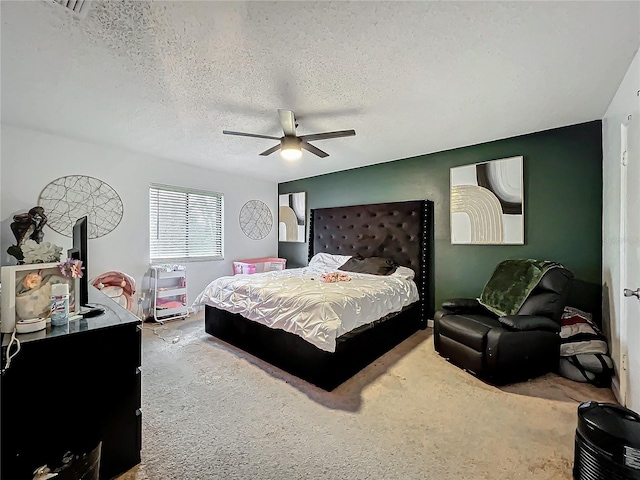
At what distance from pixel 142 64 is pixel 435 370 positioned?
3.47m

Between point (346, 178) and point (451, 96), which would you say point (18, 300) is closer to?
point (451, 96)

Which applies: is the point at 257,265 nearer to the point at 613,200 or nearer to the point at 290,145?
the point at 290,145

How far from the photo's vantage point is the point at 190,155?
13.3 ft

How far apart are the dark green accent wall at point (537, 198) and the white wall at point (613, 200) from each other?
13cm

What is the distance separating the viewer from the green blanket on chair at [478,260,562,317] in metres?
2.69

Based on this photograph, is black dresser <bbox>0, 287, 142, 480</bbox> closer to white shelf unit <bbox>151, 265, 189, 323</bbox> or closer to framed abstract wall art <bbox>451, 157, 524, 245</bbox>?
white shelf unit <bbox>151, 265, 189, 323</bbox>

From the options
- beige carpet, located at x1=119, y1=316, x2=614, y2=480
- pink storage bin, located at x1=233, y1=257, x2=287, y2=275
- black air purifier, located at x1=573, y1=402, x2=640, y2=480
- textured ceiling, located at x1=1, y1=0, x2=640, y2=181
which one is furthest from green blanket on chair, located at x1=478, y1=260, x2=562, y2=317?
pink storage bin, located at x1=233, y1=257, x2=287, y2=275

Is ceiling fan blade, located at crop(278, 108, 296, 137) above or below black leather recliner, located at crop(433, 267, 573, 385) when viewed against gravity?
above

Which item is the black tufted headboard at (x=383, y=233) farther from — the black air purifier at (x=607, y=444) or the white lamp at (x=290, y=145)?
the black air purifier at (x=607, y=444)

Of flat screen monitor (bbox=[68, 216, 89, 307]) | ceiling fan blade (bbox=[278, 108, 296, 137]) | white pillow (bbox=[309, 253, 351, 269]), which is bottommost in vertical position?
white pillow (bbox=[309, 253, 351, 269])

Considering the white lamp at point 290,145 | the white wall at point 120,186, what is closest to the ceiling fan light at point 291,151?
the white lamp at point 290,145

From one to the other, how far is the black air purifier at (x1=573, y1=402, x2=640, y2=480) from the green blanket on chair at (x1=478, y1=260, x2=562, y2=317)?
1.32 metres

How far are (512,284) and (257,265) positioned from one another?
392 cm

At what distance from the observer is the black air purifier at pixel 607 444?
1.23m
